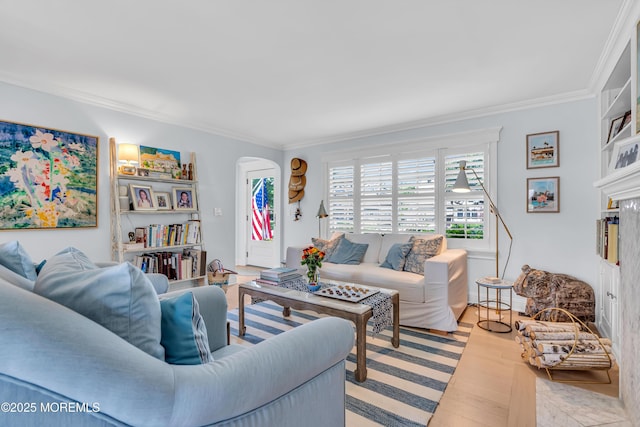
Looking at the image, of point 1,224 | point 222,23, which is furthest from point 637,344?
point 1,224

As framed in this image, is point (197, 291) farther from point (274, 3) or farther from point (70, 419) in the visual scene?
point (274, 3)

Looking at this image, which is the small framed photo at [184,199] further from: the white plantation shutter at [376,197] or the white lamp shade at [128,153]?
the white plantation shutter at [376,197]

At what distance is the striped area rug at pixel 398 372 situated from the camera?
180 centimetres

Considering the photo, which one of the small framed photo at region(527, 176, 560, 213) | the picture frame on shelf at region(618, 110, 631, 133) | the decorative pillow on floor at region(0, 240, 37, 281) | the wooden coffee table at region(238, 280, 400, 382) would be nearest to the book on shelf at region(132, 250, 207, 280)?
the wooden coffee table at region(238, 280, 400, 382)

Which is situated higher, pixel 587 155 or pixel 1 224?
pixel 587 155

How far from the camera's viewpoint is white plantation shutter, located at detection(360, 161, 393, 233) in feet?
15.3

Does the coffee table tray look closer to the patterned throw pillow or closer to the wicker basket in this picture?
the patterned throw pillow

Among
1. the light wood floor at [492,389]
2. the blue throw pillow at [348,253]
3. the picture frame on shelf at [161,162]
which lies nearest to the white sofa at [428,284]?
the blue throw pillow at [348,253]

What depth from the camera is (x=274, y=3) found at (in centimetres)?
193

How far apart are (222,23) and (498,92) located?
277cm

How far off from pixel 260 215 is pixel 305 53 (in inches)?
179

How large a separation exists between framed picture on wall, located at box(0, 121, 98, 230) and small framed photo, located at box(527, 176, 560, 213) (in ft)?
15.8

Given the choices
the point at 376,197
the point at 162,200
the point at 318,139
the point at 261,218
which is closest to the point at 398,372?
the point at 376,197

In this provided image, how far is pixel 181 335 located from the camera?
1.04m
